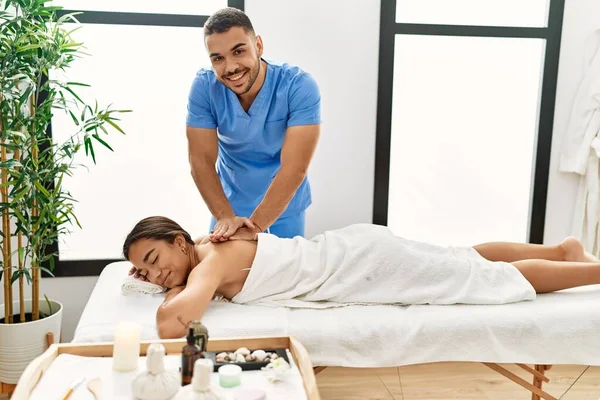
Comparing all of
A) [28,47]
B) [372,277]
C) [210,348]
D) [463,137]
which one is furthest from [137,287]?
[463,137]

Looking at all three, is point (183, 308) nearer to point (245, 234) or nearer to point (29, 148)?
point (245, 234)

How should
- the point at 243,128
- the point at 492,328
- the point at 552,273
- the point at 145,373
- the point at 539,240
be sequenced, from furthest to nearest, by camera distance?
1. the point at 539,240
2. the point at 243,128
3. the point at 552,273
4. the point at 492,328
5. the point at 145,373

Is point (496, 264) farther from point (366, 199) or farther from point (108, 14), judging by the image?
point (108, 14)

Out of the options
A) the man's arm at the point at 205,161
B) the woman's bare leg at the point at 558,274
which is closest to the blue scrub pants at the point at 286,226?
the man's arm at the point at 205,161

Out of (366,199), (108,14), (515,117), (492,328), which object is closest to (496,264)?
(492,328)

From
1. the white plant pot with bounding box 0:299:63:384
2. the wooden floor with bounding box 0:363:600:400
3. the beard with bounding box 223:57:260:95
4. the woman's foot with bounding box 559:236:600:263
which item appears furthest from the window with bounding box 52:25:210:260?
the woman's foot with bounding box 559:236:600:263

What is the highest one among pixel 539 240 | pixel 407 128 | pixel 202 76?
pixel 202 76

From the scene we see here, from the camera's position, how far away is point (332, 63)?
2.58 m

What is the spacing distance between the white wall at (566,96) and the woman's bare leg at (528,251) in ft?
3.09

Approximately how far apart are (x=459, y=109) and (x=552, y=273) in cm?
125

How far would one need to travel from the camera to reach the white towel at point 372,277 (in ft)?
5.68

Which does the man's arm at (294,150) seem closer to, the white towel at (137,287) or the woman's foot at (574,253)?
the white towel at (137,287)

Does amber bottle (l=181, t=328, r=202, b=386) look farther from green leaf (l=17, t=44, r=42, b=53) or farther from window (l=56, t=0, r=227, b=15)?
window (l=56, t=0, r=227, b=15)

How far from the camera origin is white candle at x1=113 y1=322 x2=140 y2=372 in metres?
1.25
